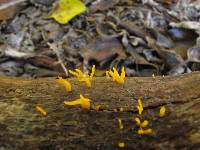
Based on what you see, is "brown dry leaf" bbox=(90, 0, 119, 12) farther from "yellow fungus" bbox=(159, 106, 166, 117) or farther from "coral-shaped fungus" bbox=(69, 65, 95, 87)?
"yellow fungus" bbox=(159, 106, 166, 117)

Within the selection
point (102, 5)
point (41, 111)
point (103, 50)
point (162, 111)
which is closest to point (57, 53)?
point (103, 50)

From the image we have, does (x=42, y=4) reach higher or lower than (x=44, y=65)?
higher

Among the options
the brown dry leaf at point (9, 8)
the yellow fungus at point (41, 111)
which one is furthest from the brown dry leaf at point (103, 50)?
the yellow fungus at point (41, 111)

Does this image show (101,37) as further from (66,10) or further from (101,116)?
(101,116)

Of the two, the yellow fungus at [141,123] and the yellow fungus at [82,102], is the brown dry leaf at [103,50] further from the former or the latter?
the yellow fungus at [141,123]

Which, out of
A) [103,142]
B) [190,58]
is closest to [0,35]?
[190,58]

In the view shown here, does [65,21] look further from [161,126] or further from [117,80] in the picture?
[161,126]
